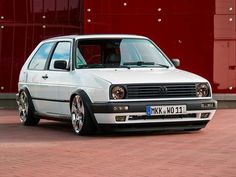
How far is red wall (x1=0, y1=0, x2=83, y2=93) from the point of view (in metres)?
17.4

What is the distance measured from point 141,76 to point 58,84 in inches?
62.1

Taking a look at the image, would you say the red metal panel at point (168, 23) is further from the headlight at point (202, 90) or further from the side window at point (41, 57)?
the headlight at point (202, 90)

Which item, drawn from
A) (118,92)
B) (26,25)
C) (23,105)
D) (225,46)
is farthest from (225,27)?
(118,92)

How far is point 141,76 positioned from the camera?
10.3m

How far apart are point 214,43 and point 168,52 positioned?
3.51 ft

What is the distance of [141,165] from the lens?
7516 mm

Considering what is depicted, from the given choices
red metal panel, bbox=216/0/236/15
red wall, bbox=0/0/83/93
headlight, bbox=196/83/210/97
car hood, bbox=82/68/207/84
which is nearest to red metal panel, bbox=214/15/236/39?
red metal panel, bbox=216/0/236/15

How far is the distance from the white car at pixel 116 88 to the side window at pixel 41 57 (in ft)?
0.11

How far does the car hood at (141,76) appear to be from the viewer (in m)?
10.1

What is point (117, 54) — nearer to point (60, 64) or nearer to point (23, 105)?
point (60, 64)

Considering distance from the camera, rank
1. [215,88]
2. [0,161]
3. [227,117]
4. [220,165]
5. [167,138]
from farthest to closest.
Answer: [215,88] → [227,117] → [167,138] → [0,161] → [220,165]

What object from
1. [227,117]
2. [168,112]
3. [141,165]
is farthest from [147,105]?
[227,117]

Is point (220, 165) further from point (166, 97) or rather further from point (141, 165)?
point (166, 97)

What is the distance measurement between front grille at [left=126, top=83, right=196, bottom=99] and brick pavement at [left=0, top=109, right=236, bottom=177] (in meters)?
0.59
